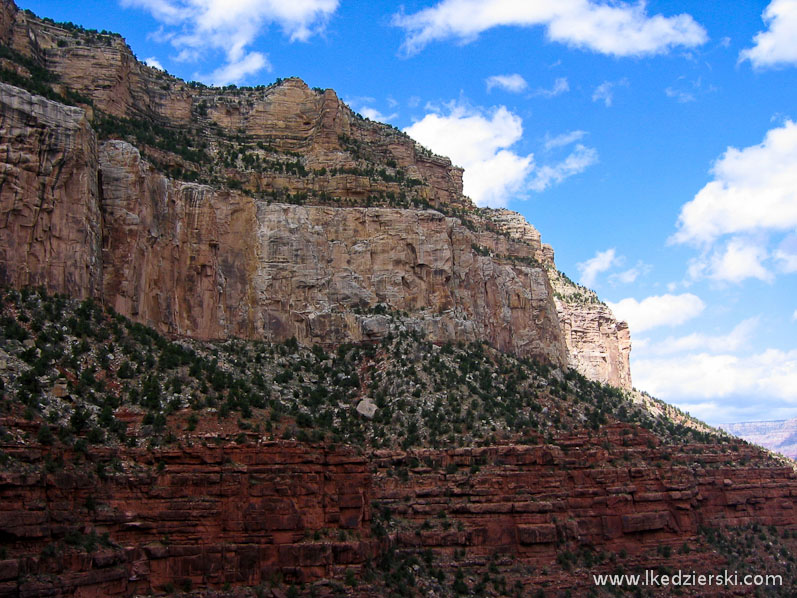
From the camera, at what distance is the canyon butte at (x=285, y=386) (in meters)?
46.5

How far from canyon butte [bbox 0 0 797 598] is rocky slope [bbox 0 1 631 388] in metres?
0.22

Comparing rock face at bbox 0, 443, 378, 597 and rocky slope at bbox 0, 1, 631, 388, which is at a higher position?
rocky slope at bbox 0, 1, 631, 388

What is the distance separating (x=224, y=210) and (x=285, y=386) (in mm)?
15873

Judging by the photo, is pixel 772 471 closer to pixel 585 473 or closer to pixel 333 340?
pixel 585 473

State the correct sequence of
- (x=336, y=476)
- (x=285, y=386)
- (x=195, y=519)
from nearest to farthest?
(x=195, y=519) → (x=336, y=476) → (x=285, y=386)

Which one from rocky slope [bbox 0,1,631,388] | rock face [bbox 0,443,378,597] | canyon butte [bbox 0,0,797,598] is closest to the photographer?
rock face [bbox 0,443,378,597]

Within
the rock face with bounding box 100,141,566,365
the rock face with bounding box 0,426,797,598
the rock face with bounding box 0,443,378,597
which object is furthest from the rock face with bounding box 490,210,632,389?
the rock face with bounding box 0,443,378,597

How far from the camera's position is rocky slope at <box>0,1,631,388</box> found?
60.8 meters

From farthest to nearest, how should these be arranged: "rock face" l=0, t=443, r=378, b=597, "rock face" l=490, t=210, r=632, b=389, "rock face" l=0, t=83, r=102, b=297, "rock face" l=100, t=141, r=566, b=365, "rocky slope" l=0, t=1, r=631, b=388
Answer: "rock face" l=490, t=210, r=632, b=389 → "rock face" l=100, t=141, r=566, b=365 → "rocky slope" l=0, t=1, r=631, b=388 → "rock face" l=0, t=83, r=102, b=297 → "rock face" l=0, t=443, r=378, b=597

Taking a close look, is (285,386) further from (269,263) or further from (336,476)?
(336,476)

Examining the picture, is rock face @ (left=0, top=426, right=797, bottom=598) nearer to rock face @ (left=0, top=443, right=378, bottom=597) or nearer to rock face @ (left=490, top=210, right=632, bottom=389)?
rock face @ (left=0, top=443, right=378, bottom=597)

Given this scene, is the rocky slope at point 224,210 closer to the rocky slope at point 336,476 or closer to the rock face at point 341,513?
the rocky slope at point 336,476

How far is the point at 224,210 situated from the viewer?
7744 cm

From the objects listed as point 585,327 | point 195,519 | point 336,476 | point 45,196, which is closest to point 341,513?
point 336,476
